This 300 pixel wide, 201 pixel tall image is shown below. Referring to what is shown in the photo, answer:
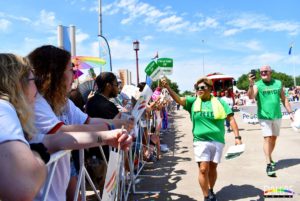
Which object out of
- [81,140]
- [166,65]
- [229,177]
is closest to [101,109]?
[166,65]

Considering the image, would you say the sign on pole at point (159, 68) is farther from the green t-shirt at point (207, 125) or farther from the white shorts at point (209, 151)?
the white shorts at point (209, 151)

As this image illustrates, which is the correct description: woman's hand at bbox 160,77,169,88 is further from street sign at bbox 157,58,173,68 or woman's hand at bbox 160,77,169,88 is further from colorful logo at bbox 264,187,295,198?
colorful logo at bbox 264,187,295,198

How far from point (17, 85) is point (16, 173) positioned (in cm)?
41

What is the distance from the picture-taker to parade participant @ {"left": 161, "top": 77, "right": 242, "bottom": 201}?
15.2ft

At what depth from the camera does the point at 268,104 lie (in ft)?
21.2

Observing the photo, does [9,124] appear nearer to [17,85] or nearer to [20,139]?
[20,139]

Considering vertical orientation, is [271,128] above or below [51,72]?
below

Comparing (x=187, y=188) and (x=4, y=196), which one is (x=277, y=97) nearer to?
(x=187, y=188)

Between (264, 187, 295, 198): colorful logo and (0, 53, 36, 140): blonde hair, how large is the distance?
408 centimetres

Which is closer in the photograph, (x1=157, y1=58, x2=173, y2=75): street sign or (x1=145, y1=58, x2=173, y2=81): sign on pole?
(x1=145, y1=58, x2=173, y2=81): sign on pole

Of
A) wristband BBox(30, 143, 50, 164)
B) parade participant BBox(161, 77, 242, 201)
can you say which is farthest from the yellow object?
wristband BBox(30, 143, 50, 164)

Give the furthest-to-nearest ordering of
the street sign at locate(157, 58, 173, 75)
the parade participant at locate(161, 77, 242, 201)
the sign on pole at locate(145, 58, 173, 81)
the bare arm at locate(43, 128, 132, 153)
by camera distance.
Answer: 1. the street sign at locate(157, 58, 173, 75)
2. the parade participant at locate(161, 77, 242, 201)
3. the sign on pole at locate(145, 58, 173, 81)
4. the bare arm at locate(43, 128, 132, 153)

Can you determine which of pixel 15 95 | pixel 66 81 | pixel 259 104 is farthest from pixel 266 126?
pixel 15 95

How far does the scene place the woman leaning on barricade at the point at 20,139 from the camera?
1.11m
